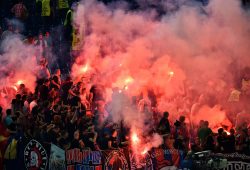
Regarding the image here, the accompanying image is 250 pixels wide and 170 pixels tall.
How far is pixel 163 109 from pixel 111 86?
4.50ft

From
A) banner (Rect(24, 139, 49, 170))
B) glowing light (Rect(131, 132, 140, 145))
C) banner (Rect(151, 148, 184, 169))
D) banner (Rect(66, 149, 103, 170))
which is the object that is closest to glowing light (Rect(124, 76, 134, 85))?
glowing light (Rect(131, 132, 140, 145))

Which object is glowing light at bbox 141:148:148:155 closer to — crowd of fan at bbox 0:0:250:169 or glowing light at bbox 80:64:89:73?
crowd of fan at bbox 0:0:250:169

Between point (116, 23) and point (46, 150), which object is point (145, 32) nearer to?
point (116, 23)

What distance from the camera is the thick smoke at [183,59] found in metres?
13.2

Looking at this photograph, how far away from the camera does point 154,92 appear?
43.6 ft

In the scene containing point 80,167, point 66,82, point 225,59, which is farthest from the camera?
point 225,59

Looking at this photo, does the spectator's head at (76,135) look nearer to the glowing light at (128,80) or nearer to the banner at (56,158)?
the banner at (56,158)

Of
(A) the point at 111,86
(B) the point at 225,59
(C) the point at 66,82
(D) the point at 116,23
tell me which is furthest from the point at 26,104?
(B) the point at 225,59

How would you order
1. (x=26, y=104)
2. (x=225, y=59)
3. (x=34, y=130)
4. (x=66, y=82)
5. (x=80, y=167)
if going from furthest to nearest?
(x=225, y=59)
(x=66, y=82)
(x=26, y=104)
(x=34, y=130)
(x=80, y=167)

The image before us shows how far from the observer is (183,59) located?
1362cm

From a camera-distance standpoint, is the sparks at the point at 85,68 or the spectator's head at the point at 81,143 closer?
the spectator's head at the point at 81,143

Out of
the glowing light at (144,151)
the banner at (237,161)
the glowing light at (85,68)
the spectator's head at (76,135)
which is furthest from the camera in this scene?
the glowing light at (85,68)

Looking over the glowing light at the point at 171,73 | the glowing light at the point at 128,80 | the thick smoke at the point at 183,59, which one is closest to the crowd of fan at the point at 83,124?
the glowing light at the point at 128,80

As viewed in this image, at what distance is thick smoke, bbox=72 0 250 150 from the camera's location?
43.5ft
